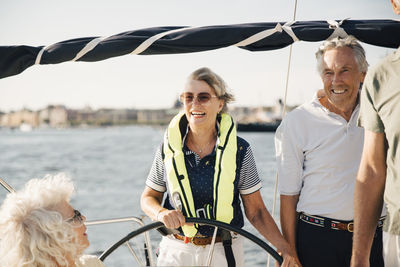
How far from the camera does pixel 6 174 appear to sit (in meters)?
23.6

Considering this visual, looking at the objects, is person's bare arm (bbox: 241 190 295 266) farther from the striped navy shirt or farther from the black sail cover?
the black sail cover

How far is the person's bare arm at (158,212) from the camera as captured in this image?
1812 millimetres

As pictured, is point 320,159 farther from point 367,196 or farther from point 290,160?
point 367,196

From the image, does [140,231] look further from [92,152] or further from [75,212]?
[92,152]

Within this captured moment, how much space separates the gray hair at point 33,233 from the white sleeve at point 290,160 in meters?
1.00

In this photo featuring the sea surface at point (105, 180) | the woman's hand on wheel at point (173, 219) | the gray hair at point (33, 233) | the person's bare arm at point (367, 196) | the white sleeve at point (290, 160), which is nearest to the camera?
the gray hair at point (33, 233)

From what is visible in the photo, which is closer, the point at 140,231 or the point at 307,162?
the point at 140,231

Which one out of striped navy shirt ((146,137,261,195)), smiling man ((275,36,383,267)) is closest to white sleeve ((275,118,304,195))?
smiling man ((275,36,383,267))

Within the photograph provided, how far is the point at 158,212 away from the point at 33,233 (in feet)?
2.34

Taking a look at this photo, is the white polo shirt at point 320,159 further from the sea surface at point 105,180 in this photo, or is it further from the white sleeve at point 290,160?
the sea surface at point 105,180

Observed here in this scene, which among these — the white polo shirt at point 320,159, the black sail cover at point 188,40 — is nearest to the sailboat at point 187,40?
the black sail cover at point 188,40

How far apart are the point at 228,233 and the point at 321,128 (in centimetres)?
64

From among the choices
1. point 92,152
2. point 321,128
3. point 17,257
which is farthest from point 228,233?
point 92,152

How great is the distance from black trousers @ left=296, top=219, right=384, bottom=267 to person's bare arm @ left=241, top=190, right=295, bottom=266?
11cm
